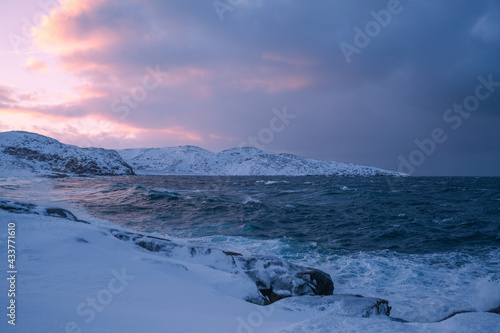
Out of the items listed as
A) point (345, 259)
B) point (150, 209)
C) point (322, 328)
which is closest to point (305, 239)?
point (345, 259)

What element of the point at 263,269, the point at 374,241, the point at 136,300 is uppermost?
the point at 374,241

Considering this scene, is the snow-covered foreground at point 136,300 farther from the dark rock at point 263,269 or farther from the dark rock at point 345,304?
the dark rock at point 263,269

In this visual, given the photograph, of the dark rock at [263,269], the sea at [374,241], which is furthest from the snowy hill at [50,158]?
the dark rock at [263,269]

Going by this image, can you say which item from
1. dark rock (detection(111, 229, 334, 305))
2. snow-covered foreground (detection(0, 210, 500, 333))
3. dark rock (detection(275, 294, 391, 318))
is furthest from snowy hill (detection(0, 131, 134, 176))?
dark rock (detection(275, 294, 391, 318))

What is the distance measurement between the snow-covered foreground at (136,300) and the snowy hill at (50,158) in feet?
353

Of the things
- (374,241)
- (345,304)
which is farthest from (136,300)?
(374,241)

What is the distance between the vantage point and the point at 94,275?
496 cm

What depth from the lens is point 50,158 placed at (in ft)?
373

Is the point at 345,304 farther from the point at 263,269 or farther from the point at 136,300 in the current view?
the point at 136,300

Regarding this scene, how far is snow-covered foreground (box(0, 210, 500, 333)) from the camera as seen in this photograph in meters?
3.56

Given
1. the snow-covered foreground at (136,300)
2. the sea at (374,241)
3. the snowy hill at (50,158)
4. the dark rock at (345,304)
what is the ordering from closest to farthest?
the snow-covered foreground at (136,300) → the dark rock at (345,304) → the sea at (374,241) → the snowy hill at (50,158)

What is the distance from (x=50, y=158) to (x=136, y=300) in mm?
135265

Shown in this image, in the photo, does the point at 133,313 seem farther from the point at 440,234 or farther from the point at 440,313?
the point at 440,234

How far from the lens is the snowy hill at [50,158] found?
100 meters
